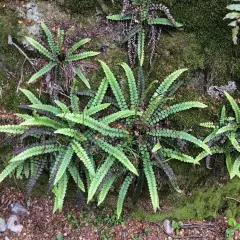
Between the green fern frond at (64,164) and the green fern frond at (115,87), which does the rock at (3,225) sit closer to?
the green fern frond at (64,164)

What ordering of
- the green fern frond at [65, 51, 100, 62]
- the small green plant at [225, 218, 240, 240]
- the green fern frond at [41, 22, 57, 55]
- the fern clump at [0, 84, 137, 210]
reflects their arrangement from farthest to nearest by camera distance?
the small green plant at [225, 218, 240, 240]
the green fern frond at [65, 51, 100, 62]
the green fern frond at [41, 22, 57, 55]
the fern clump at [0, 84, 137, 210]

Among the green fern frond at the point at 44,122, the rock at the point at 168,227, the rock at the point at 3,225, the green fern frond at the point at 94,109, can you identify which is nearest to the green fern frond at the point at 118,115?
the green fern frond at the point at 94,109

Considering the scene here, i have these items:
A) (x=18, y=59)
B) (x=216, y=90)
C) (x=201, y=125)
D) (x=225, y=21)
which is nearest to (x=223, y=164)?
(x=201, y=125)

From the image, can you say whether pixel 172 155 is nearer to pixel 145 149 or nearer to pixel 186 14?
pixel 145 149

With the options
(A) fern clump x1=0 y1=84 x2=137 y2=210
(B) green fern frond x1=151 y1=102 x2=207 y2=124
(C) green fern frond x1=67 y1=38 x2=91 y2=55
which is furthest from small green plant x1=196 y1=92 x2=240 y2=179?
(C) green fern frond x1=67 y1=38 x2=91 y2=55

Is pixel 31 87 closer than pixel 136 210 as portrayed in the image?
Yes

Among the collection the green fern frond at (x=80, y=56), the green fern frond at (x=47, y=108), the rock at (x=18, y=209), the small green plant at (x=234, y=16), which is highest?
the small green plant at (x=234, y=16)

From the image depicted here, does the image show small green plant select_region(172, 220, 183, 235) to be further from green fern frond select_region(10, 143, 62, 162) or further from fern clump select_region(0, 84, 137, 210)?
green fern frond select_region(10, 143, 62, 162)
